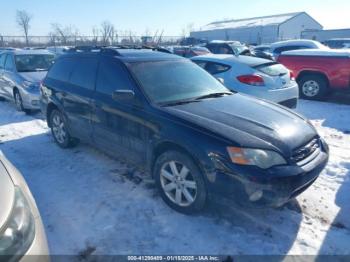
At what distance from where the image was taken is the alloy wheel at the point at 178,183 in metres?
3.06

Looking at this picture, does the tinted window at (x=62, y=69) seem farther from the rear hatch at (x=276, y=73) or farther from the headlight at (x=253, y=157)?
the rear hatch at (x=276, y=73)

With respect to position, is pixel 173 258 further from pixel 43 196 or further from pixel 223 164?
pixel 43 196

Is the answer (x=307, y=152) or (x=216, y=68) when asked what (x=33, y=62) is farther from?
(x=307, y=152)

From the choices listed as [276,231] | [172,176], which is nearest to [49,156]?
[172,176]

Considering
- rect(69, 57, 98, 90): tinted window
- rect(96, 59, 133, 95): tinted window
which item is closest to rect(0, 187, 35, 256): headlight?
rect(96, 59, 133, 95): tinted window

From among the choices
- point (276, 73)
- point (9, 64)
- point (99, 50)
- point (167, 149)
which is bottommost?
point (167, 149)

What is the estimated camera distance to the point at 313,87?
342 inches

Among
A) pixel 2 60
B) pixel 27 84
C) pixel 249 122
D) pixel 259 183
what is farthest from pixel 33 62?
pixel 259 183

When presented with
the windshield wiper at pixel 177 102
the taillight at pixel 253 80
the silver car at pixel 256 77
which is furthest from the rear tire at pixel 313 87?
the windshield wiper at pixel 177 102

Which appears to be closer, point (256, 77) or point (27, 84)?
point (256, 77)

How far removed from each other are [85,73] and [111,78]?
0.73m

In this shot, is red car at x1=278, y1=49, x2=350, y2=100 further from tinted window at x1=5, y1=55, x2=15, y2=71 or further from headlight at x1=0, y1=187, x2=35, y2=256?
headlight at x1=0, y1=187, x2=35, y2=256

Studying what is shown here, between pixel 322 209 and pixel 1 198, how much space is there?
3234 millimetres

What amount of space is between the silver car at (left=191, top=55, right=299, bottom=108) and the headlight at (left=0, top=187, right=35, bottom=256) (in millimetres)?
4843
